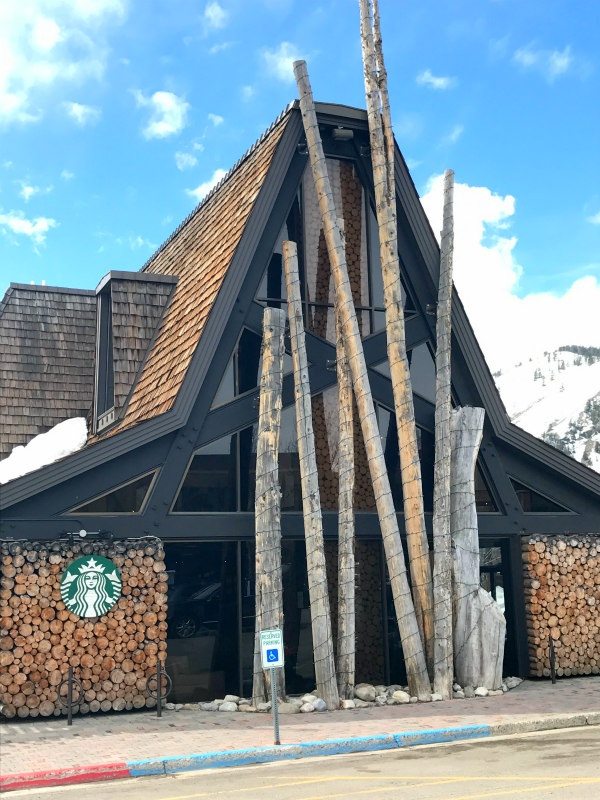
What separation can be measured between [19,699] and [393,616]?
617 centimetres

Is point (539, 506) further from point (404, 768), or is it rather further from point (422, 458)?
point (404, 768)

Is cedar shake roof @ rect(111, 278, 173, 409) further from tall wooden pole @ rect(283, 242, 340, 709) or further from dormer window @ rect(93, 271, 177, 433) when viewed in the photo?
tall wooden pole @ rect(283, 242, 340, 709)

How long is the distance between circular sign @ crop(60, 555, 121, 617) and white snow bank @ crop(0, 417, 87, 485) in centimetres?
390

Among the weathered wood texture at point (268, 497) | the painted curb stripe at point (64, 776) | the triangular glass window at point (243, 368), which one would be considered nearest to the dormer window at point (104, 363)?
the triangular glass window at point (243, 368)

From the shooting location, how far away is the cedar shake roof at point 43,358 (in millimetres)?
18828

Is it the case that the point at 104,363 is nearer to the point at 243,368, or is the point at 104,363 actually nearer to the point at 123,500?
the point at 243,368

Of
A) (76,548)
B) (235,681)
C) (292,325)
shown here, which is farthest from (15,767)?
(292,325)

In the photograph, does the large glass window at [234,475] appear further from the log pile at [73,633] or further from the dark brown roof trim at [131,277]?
the dark brown roof trim at [131,277]

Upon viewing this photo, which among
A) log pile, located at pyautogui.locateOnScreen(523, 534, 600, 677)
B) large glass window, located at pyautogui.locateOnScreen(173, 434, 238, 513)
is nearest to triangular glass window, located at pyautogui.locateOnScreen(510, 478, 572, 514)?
log pile, located at pyautogui.locateOnScreen(523, 534, 600, 677)

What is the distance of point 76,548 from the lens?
13.1 metres

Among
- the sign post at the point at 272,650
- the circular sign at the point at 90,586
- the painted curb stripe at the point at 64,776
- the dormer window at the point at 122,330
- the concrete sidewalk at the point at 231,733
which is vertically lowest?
the painted curb stripe at the point at 64,776

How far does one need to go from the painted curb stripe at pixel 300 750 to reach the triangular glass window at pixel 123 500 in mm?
4755

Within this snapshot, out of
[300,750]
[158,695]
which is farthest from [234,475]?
[300,750]

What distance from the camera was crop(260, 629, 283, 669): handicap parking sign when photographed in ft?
34.8
